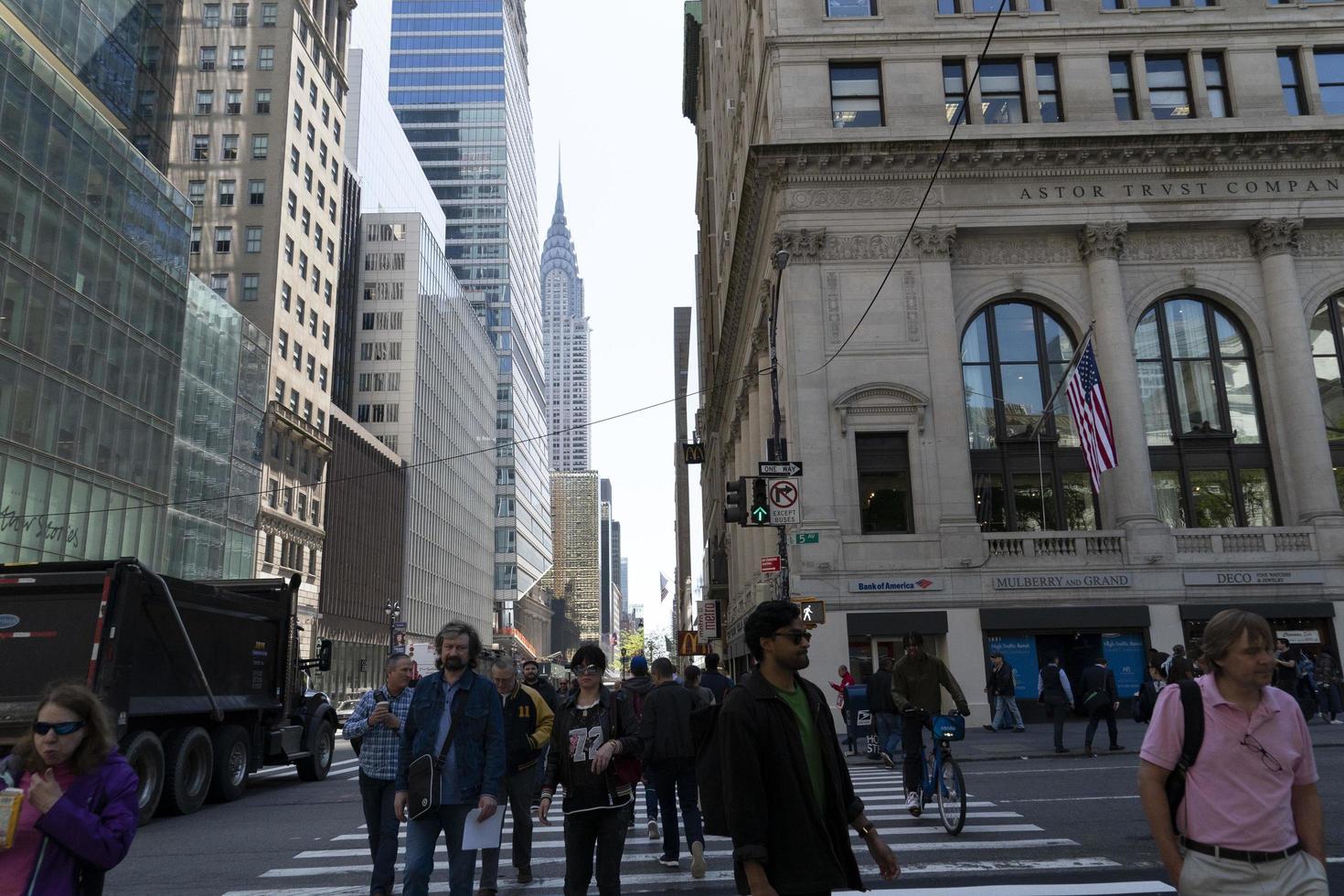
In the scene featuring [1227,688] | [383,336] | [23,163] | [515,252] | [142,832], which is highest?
[515,252]

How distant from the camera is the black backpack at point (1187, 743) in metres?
3.94

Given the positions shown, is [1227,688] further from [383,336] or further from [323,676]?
[383,336]

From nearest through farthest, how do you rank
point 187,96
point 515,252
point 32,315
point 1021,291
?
point 1021,291 < point 32,315 < point 187,96 < point 515,252

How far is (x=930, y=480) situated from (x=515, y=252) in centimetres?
13539

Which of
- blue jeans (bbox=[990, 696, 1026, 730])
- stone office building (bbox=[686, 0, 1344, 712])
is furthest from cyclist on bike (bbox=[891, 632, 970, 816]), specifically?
stone office building (bbox=[686, 0, 1344, 712])

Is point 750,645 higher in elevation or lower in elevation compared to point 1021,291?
lower

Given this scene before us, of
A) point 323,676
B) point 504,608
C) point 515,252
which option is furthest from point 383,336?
point 515,252

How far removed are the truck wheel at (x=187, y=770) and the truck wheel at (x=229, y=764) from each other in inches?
→ 11.9

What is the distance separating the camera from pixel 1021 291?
3112cm

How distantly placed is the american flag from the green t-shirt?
21.3m

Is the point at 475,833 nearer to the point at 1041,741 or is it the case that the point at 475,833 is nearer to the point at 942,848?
the point at 942,848

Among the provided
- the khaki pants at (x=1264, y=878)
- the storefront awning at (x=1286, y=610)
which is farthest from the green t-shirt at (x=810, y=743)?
the storefront awning at (x=1286, y=610)

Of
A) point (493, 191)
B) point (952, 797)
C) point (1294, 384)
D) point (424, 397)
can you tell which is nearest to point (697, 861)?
point (952, 797)

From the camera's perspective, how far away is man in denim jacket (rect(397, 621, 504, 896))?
6.43 m
